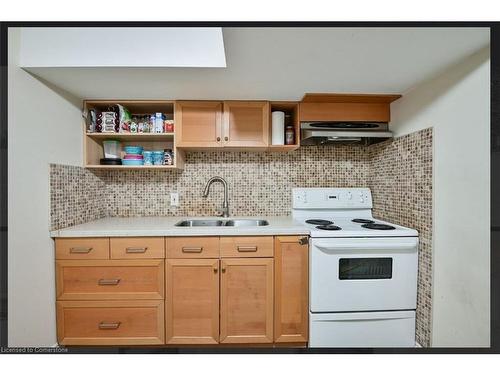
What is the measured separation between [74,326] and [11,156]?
111cm

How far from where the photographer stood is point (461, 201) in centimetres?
131

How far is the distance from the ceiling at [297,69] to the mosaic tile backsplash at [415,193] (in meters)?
0.42

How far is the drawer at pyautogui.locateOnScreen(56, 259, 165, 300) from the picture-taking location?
1.60 meters

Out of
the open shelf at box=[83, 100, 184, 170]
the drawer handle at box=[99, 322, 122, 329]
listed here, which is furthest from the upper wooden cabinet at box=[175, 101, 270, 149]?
the drawer handle at box=[99, 322, 122, 329]

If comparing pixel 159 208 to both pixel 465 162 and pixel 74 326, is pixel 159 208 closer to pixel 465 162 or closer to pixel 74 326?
pixel 74 326

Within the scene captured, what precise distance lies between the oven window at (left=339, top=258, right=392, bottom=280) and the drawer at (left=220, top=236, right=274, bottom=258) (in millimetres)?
480

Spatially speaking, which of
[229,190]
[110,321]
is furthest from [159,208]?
[110,321]

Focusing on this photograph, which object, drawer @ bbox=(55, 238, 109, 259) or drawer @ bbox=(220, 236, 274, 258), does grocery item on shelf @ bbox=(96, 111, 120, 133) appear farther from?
drawer @ bbox=(220, 236, 274, 258)

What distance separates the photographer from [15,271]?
4.42ft

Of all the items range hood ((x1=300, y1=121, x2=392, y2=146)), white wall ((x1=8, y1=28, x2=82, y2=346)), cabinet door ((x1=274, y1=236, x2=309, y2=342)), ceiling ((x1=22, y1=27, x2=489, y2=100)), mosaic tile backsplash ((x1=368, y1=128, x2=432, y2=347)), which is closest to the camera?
ceiling ((x1=22, y1=27, x2=489, y2=100))

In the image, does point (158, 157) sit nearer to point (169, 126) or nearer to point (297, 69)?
point (169, 126)

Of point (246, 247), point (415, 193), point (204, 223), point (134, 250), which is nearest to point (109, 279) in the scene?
point (134, 250)

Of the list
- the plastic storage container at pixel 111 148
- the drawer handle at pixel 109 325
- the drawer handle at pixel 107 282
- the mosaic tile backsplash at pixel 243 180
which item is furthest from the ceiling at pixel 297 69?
the drawer handle at pixel 109 325

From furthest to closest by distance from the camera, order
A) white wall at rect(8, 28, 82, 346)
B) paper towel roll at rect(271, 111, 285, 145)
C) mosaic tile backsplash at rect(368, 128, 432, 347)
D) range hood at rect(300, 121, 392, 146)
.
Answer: paper towel roll at rect(271, 111, 285, 145) → range hood at rect(300, 121, 392, 146) → mosaic tile backsplash at rect(368, 128, 432, 347) → white wall at rect(8, 28, 82, 346)
